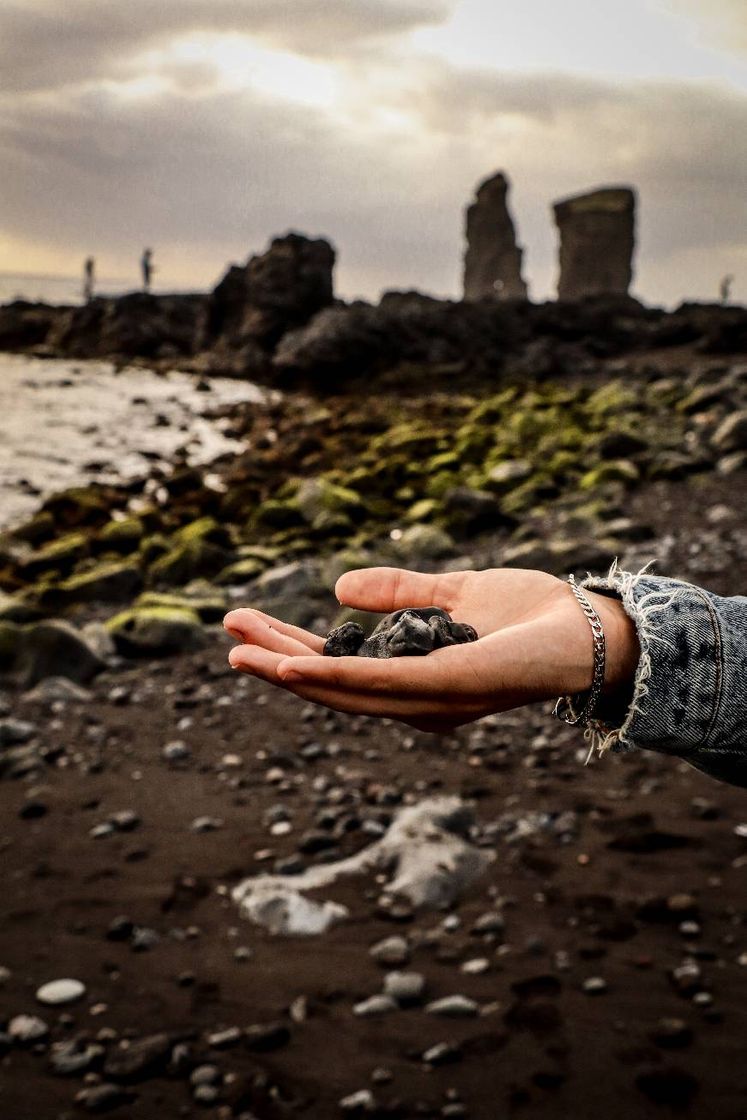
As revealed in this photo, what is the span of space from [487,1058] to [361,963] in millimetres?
772

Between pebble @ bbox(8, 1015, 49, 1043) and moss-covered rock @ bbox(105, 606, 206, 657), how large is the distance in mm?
4470

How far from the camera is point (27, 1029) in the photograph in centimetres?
366

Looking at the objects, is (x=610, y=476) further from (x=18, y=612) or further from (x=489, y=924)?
(x=489, y=924)

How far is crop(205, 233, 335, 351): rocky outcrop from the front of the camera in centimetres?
4172

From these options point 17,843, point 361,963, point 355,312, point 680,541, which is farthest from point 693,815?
point 355,312

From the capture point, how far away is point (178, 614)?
8.45m

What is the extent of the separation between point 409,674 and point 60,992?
2733mm

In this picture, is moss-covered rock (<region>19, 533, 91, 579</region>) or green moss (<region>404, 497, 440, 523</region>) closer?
moss-covered rock (<region>19, 533, 91, 579</region>)

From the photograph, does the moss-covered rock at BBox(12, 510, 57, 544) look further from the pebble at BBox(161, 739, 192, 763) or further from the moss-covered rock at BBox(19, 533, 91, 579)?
the pebble at BBox(161, 739, 192, 763)

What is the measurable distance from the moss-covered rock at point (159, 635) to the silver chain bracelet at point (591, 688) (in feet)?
20.3

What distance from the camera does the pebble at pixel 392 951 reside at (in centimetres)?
Answer: 402

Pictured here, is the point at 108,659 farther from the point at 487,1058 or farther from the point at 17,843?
the point at 487,1058

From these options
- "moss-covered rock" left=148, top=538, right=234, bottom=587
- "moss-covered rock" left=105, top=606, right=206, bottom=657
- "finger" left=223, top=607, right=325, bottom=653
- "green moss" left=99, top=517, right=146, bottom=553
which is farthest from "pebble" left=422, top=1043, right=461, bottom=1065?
"green moss" left=99, top=517, right=146, bottom=553

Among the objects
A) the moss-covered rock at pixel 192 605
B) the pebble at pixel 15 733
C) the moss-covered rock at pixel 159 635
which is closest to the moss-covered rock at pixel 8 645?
the moss-covered rock at pixel 159 635
